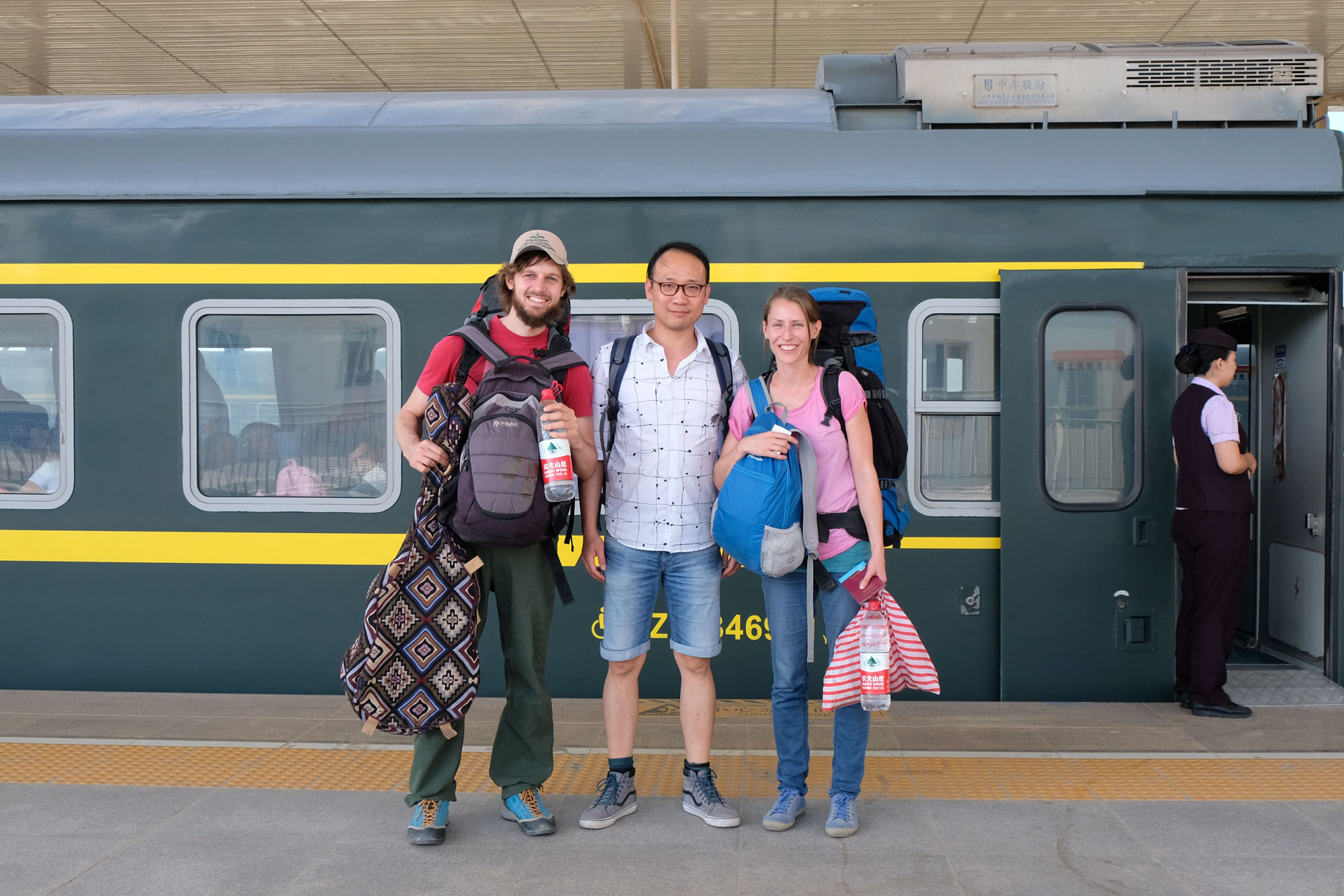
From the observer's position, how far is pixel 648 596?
372 cm

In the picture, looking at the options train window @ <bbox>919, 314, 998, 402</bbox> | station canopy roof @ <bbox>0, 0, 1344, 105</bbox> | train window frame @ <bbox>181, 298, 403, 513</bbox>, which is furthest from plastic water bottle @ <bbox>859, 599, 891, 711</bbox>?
station canopy roof @ <bbox>0, 0, 1344, 105</bbox>

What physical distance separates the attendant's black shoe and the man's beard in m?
3.34

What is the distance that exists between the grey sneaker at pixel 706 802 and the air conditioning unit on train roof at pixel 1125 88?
3.12 m

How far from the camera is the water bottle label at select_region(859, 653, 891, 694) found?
3428 mm

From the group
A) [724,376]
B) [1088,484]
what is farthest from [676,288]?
[1088,484]

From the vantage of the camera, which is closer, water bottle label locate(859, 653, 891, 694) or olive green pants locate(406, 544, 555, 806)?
water bottle label locate(859, 653, 891, 694)

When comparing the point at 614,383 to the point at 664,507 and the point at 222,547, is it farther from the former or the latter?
the point at 222,547

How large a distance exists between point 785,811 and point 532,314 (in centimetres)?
178

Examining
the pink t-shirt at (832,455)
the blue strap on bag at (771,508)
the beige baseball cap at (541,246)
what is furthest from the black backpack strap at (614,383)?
the pink t-shirt at (832,455)

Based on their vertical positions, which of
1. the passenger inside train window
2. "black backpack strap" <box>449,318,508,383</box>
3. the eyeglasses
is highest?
the eyeglasses

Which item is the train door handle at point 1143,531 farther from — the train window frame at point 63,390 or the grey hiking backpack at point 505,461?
the train window frame at point 63,390

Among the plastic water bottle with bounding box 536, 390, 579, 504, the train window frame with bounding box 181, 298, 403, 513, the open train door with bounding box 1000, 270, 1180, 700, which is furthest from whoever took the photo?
the train window frame with bounding box 181, 298, 403, 513

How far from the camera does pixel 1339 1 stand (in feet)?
33.2

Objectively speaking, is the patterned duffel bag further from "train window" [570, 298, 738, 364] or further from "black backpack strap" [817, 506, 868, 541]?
"train window" [570, 298, 738, 364]
